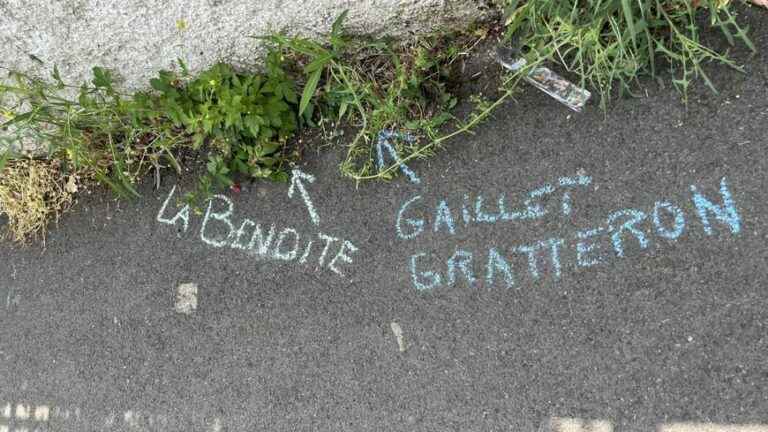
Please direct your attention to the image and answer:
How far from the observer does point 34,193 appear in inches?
114

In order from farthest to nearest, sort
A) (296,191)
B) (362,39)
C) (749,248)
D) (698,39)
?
(296,191) < (362,39) < (698,39) < (749,248)

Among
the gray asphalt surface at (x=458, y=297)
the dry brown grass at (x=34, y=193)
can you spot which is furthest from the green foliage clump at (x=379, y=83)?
the dry brown grass at (x=34, y=193)

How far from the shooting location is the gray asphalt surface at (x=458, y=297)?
6.21ft

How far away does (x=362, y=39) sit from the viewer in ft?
7.62

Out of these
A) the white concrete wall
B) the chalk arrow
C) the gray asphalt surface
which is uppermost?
the white concrete wall

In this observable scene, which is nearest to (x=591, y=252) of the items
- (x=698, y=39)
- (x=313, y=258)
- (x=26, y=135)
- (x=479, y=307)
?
(x=479, y=307)

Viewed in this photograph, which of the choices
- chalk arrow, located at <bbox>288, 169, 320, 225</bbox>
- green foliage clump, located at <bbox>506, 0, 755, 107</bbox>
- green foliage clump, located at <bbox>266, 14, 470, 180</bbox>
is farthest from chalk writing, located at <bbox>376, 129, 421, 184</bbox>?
green foliage clump, located at <bbox>506, 0, 755, 107</bbox>

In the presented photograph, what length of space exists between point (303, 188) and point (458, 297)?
0.84 metres

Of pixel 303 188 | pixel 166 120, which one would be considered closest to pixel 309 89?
pixel 303 188

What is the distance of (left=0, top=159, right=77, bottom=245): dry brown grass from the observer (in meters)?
2.91

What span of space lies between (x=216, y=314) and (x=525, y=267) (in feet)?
4.57

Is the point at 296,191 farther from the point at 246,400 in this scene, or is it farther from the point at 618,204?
the point at 618,204

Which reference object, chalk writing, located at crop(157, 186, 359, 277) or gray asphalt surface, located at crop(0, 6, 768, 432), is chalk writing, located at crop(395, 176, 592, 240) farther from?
chalk writing, located at crop(157, 186, 359, 277)

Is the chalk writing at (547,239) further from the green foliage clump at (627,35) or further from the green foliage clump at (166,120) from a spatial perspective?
the green foliage clump at (166,120)
